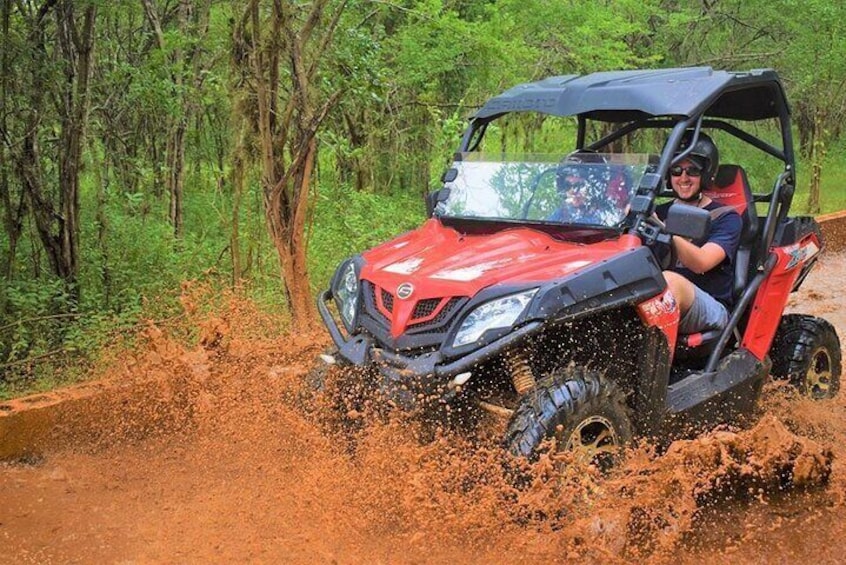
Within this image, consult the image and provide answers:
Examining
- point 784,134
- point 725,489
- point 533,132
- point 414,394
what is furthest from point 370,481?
point 533,132

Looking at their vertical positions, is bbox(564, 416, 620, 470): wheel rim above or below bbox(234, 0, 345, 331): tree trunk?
below

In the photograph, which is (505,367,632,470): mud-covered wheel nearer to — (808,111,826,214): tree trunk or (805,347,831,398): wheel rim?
(805,347,831,398): wheel rim

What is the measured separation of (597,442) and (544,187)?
1.37m

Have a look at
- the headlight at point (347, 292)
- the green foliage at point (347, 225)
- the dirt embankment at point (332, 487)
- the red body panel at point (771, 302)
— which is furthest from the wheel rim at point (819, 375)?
the green foliage at point (347, 225)

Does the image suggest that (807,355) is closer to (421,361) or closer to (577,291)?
(577,291)

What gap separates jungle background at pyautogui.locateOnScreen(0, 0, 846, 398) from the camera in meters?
6.28

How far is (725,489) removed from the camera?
4.21m

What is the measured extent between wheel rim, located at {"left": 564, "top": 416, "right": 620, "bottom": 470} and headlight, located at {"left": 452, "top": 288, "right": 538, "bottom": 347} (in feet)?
1.75

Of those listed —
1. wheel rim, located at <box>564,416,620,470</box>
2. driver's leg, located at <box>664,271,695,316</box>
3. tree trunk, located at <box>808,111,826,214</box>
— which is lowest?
tree trunk, located at <box>808,111,826,214</box>

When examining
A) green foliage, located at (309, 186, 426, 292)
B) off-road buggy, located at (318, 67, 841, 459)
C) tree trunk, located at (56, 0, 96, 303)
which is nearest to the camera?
off-road buggy, located at (318, 67, 841, 459)

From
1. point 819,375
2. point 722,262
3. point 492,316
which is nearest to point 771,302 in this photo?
point 722,262

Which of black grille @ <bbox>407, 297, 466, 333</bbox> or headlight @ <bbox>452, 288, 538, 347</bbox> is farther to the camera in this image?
black grille @ <bbox>407, 297, 466, 333</bbox>

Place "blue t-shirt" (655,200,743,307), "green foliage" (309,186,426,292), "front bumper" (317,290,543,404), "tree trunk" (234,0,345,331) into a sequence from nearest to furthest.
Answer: "front bumper" (317,290,543,404), "blue t-shirt" (655,200,743,307), "tree trunk" (234,0,345,331), "green foliage" (309,186,426,292)

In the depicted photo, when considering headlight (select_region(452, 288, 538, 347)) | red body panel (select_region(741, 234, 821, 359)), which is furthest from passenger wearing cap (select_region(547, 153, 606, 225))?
red body panel (select_region(741, 234, 821, 359))
